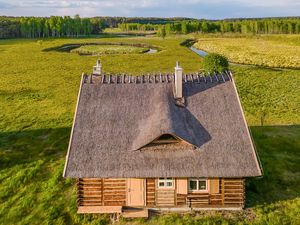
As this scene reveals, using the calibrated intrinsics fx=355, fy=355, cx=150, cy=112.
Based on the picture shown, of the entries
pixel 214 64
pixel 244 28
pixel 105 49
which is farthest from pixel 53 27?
pixel 214 64

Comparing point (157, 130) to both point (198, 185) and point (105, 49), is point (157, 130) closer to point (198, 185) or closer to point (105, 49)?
point (198, 185)

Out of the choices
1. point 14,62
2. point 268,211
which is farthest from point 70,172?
point 14,62

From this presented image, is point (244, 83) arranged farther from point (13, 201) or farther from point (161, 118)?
point (13, 201)

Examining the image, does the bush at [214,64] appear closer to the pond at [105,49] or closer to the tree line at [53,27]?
the pond at [105,49]

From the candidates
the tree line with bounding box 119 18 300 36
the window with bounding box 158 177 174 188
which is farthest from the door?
the tree line with bounding box 119 18 300 36

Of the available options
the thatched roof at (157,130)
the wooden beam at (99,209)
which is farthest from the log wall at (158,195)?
the thatched roof at (157,130)

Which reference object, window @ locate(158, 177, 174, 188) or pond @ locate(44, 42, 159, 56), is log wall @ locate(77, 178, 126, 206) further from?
pond @ locate(44, 42, 159, 56)
